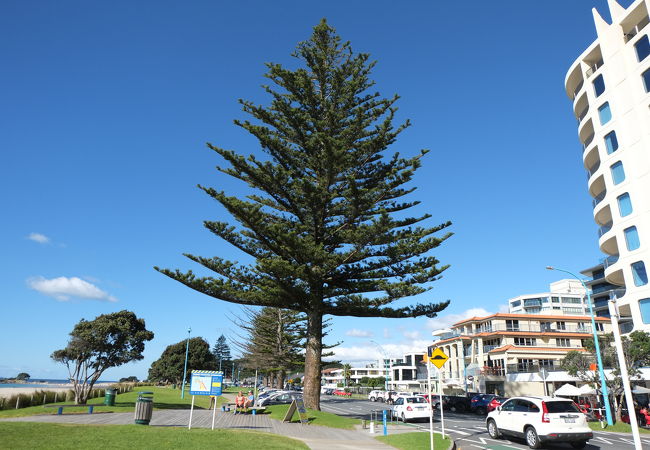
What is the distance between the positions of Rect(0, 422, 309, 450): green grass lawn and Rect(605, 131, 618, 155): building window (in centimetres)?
3540

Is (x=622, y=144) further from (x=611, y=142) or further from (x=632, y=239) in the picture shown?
(x=632, y=239)

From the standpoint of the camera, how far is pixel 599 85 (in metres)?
38.0

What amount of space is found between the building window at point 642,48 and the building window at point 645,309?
1860 centimetres

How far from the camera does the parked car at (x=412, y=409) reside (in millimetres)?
23266

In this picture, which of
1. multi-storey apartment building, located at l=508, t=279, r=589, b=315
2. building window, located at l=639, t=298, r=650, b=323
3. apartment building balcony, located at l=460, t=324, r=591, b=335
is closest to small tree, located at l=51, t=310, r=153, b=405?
building window, located at l=639, t=298, r=650, b=323

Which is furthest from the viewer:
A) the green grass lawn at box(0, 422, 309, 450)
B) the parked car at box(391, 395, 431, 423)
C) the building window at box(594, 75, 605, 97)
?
the building window at box(594, 75, 605, 97)

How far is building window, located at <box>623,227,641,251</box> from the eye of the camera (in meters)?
32.3

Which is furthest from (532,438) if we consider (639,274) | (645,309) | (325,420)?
(639,274)

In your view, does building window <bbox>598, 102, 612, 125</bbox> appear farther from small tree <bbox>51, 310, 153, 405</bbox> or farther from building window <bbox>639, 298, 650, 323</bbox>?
small tree <bbox>51, 310, 153, 405</bbox>

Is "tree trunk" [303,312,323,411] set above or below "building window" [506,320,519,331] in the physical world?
below

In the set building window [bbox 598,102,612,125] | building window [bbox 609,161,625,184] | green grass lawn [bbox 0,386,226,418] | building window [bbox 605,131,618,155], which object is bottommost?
green grass lawn [bbox 0,386,226,418]

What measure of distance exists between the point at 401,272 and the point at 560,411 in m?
10.3

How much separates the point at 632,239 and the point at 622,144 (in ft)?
24.6

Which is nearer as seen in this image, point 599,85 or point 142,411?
point 142,411
